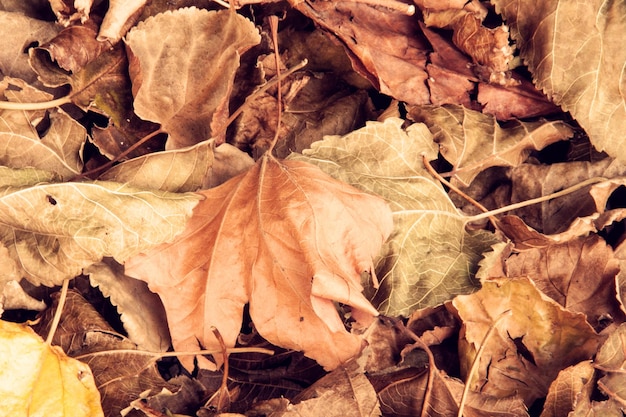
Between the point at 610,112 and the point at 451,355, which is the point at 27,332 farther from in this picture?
the point at 610,112

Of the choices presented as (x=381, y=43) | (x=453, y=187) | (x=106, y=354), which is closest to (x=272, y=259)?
(x=106, y=354)

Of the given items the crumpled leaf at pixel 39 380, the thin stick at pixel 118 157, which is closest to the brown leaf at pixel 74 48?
the thin stick at pixel 118 157

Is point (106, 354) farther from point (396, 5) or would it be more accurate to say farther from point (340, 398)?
point (396, 5)

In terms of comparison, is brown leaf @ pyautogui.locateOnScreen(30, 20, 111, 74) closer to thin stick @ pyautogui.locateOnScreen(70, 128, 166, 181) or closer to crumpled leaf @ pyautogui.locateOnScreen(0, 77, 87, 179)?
crumpled leaf @ pyautogui.locateOnScreen(0, 77, 87, 179)

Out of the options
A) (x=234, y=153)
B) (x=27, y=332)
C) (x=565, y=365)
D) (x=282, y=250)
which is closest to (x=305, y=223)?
(x=282, y=250)

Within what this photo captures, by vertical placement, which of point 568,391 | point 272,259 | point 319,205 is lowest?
point 568,391

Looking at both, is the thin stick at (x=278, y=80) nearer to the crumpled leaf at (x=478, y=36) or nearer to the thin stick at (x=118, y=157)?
the thin stick at (x=118, y=157)

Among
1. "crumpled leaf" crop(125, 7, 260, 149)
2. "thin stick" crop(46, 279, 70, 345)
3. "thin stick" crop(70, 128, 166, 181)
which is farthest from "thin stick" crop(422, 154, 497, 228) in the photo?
"thin stick" crop(46, 279, 70, 345)
